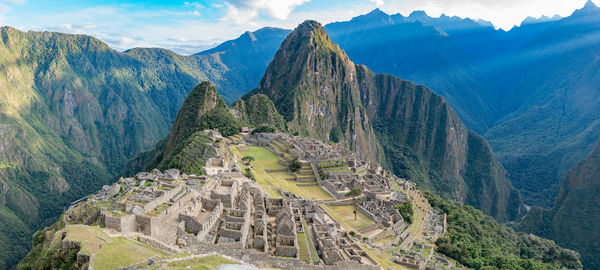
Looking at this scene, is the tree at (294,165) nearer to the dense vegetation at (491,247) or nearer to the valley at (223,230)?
the valley at (223,230)

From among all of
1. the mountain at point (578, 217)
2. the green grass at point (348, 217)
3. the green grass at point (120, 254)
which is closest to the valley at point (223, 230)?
the green grass at point (120, 254)

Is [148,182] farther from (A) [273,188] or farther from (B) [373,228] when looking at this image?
(B) [373,228]

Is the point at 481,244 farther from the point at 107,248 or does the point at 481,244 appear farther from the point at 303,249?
the point at 107,248

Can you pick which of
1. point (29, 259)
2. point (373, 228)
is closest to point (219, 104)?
point (373, 228)

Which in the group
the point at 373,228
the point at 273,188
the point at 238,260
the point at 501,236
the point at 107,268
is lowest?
the point at 501,236

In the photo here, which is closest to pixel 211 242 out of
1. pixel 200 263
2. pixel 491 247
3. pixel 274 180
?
pixel 200 263
